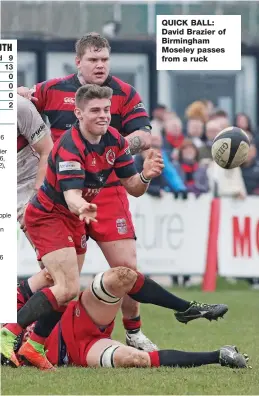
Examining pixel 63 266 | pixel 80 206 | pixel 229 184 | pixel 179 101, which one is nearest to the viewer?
pixel 80 206

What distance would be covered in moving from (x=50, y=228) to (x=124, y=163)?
0.76 m

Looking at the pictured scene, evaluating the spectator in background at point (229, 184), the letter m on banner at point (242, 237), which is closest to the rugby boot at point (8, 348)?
the letter m on banner at point (242, 237)

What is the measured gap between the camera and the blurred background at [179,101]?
55.7ft

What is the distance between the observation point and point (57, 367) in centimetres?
916

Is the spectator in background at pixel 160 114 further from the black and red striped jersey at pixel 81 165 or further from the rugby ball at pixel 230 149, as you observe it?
the black and red striped jersey at pixel 81 165

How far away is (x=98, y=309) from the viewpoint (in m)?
9.04

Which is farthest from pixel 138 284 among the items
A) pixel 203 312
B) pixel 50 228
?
pixel 50 228

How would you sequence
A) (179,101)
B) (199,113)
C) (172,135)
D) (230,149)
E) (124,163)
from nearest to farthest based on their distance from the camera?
1. (124,163)
2. (230,149)
3. (172,135)
4. (199,113)
5. (179,101)

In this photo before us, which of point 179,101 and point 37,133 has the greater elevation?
point 179,101

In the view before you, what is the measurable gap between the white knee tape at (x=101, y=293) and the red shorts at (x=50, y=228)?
1.46 feet

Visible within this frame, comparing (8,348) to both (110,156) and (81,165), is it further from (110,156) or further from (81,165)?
(110,156)

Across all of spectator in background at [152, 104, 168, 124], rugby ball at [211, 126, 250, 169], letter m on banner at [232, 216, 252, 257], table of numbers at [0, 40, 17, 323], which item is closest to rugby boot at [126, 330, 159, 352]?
rugby ball at [211, 126, 250, 169]

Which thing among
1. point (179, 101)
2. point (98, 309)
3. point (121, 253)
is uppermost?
point (179, 101)

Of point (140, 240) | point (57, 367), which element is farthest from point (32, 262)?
point (57, 367)
